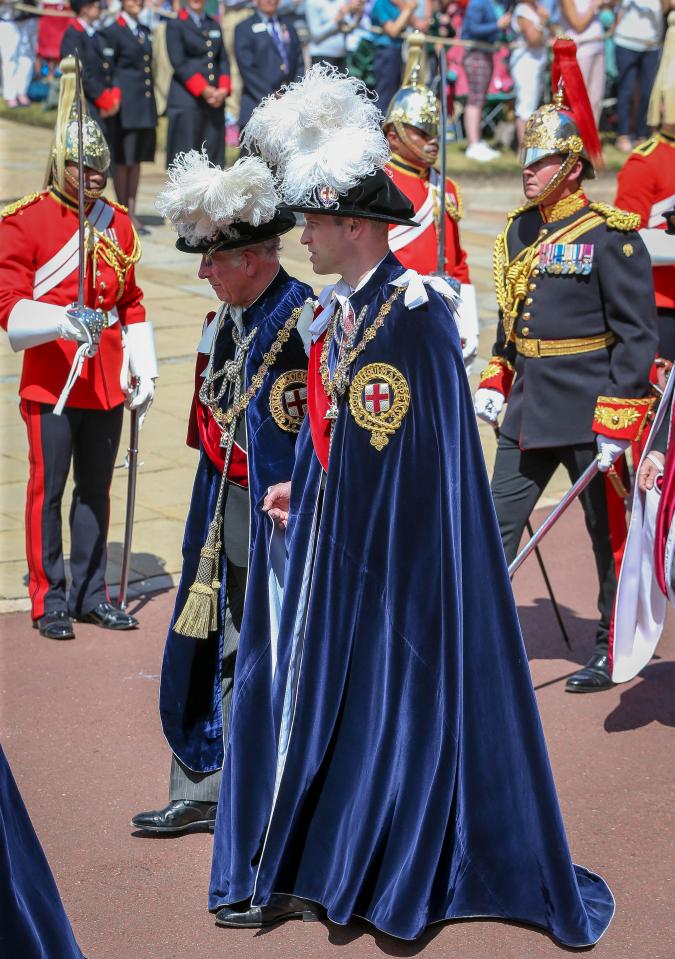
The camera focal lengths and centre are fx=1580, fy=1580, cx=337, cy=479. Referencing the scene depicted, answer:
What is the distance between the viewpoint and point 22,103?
1891cm

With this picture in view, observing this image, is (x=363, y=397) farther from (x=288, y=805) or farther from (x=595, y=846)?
(x=595, y=846)

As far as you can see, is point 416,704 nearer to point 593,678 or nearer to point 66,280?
point 593,678

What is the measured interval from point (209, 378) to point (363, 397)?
748mm

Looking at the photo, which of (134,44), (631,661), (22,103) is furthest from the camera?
(22,103)

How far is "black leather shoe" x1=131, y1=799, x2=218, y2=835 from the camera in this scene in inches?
183

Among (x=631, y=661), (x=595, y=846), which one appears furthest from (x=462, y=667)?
(x=631, y=661)

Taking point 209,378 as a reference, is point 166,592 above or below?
below

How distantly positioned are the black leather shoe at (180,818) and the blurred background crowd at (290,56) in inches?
366

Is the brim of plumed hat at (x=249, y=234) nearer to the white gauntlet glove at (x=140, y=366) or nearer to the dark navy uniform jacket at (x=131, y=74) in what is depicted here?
the white gauntlet glove at (x=140, y=366)

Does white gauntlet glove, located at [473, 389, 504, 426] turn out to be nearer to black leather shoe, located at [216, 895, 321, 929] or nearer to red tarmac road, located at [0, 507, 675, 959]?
red tarmac road, located at [0, 507, 675, 959]

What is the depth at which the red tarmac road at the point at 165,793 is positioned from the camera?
405 cm

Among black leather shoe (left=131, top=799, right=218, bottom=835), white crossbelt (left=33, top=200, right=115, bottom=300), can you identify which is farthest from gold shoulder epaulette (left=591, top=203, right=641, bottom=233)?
black leather shoe (left=131, top=799, right=218, bottom=835)

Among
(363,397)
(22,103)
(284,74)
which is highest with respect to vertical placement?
(363,397)

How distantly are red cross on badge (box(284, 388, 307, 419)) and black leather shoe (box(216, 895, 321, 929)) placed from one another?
52.2 inches
